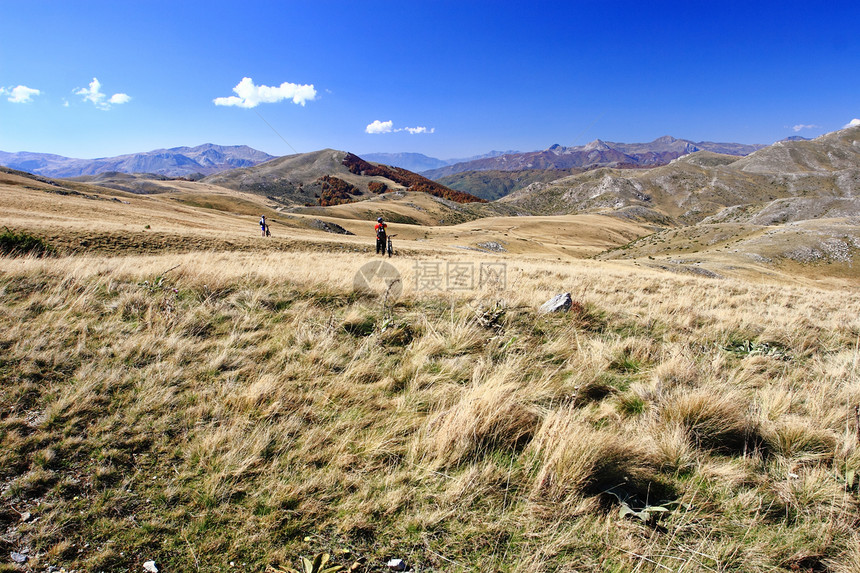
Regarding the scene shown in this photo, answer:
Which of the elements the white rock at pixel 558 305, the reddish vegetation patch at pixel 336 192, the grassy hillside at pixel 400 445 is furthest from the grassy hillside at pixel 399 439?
the reddish vegetation patch at pixel 336 192

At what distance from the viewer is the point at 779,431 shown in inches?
120

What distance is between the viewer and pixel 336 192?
610 ft

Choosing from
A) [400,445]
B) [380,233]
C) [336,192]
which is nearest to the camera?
[400,445]

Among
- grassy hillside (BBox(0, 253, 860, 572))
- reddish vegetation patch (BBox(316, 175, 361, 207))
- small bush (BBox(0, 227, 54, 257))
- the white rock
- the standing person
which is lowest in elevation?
grassy hillside (BBox(0, 253, 860, 572))

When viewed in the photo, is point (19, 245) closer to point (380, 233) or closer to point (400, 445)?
point (400, 445)

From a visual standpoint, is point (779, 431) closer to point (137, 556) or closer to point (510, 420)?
point (510, 420)

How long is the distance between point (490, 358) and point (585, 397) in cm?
109

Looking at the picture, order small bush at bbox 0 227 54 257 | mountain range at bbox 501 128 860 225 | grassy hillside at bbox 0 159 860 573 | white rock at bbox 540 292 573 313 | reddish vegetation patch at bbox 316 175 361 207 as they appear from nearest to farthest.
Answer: grassy hillside at bbox 0 159 860 573 < white rock at bbox 540 292 573 313 < small bush at bbox 0 227 54 257 < mountain range at bbox 501 128 860 225 < reddish vegetation patch at bbox 316 175 361 207

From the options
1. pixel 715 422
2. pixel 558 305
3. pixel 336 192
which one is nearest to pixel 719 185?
pixel 336 192

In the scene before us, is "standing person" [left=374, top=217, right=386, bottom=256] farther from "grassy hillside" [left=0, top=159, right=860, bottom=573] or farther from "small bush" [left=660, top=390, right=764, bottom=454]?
"small bush" [left=660, top=390, right=764, bottom=454]

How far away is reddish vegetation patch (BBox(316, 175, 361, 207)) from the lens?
180m

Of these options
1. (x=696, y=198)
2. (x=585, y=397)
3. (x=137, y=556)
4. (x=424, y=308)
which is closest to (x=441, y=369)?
(x=585, y=397)

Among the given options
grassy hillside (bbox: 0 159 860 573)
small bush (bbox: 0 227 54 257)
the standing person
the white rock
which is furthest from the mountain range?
small bush (bbox: 0 227 54 257)

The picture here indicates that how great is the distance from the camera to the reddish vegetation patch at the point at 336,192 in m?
180
